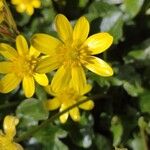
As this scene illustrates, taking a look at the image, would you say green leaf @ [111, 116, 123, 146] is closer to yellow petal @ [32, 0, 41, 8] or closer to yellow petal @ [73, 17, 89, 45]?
yellow petal @ [73, 17, 89, 45]

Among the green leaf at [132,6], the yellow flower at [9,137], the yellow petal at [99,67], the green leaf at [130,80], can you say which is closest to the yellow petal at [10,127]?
the yellow flower at [9,137]

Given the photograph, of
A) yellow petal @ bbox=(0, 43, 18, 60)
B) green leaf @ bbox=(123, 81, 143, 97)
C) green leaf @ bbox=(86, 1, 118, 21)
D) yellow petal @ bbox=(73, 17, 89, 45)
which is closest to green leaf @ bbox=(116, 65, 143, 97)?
green leaf @ bbox=(123, 81, 143, 97)

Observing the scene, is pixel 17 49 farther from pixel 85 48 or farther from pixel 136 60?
pixel 136 60

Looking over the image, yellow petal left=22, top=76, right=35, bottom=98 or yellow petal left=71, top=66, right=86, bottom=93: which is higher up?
yellow petal left=71, top=66, right=86, bottom=93

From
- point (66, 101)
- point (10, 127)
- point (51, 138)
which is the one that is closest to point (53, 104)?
point (66, 101)

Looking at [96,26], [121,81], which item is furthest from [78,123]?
[96,26]

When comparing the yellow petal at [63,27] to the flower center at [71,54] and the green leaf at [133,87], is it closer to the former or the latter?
the flower center at [71,54]
